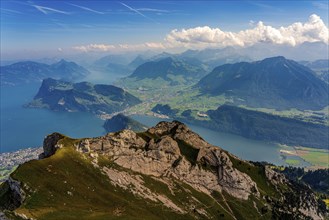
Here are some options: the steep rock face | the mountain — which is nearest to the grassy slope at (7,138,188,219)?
the mountain

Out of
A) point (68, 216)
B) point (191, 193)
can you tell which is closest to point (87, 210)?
point (68, 216)

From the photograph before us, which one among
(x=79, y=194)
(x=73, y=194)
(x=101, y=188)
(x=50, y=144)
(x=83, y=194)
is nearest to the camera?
(x=73, y=194)

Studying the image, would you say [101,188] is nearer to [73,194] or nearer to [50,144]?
[73,194]

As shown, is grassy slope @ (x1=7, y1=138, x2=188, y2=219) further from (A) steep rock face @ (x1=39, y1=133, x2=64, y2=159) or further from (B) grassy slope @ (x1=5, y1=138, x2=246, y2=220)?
(A) steep rock face @ (x1=39, y1=133, x2=64, y2=159)

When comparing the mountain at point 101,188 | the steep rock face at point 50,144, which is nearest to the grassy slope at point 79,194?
the mountain at point 101,188

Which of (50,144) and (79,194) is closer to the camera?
(79,194)

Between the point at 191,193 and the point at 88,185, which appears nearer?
the point at 88,185

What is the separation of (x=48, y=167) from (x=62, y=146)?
30.4m

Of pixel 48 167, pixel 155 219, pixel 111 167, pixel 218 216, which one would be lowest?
pixel 218 216

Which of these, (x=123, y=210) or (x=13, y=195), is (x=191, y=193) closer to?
(x=123, y=210)

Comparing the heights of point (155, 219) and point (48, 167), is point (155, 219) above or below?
below

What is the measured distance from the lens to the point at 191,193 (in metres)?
192

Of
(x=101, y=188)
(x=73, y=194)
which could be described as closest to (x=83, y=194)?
(x=73, y=194)

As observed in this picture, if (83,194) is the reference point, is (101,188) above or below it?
below
